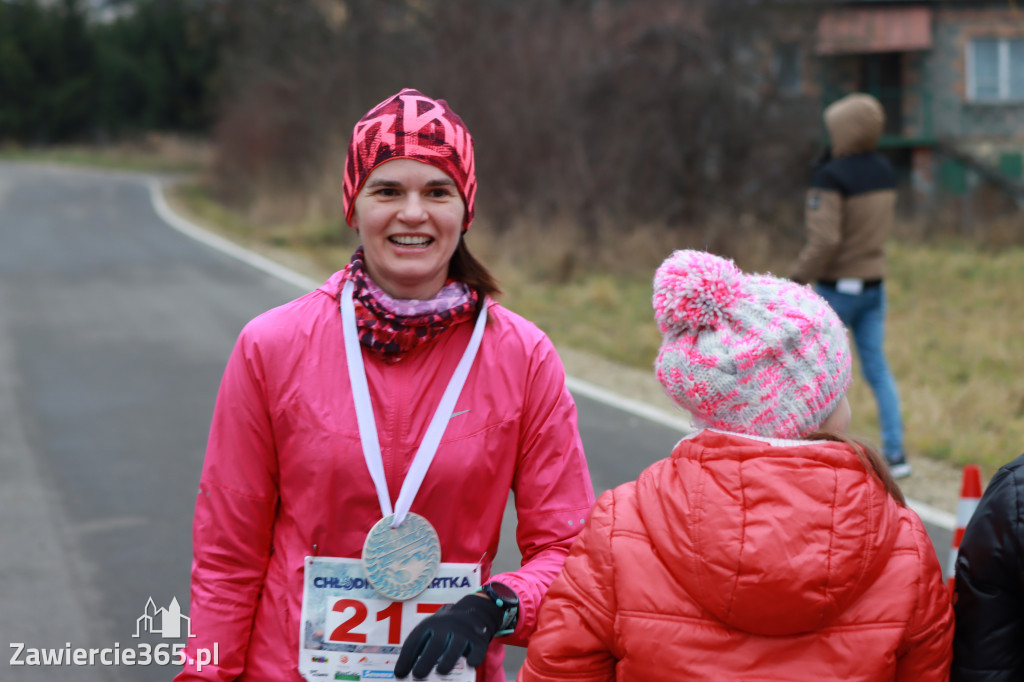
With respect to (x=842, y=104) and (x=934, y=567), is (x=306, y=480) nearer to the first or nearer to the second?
(x=934, y=567)

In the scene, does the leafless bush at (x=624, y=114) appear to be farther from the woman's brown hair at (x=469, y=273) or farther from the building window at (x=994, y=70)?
the woman's brown hair at (x=469, y=273)

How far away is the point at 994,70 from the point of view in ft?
95.8

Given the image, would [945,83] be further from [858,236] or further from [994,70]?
[858,236]

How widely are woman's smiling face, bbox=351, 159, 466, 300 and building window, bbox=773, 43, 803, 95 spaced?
696 inches

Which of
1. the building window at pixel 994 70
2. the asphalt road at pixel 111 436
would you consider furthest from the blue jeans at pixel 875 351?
the building window at pixel 994 70

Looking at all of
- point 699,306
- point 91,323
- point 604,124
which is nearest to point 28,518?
point 699,306

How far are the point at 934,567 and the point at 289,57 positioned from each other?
2919 cm

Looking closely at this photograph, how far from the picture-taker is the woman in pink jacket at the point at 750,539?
70.2 inches

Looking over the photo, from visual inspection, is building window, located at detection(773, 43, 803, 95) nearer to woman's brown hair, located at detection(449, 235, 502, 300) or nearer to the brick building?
the brick building

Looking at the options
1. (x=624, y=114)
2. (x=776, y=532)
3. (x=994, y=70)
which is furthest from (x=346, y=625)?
(x=994, y=70)

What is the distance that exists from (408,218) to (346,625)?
85 centimetres

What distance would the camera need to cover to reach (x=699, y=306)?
1.91 metres

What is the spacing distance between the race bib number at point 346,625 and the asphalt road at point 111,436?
6.91 feet

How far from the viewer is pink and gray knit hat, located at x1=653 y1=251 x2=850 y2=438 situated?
6.21 feet
